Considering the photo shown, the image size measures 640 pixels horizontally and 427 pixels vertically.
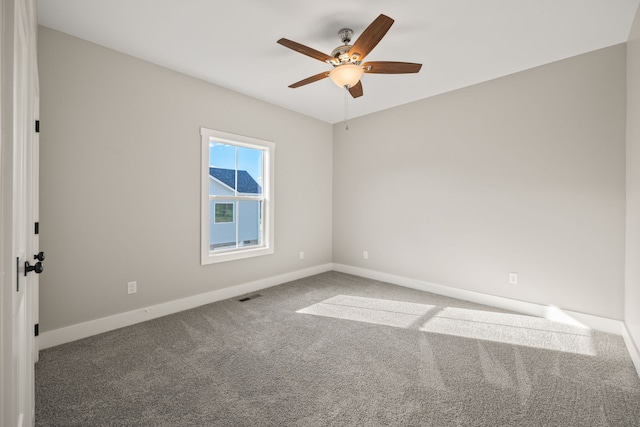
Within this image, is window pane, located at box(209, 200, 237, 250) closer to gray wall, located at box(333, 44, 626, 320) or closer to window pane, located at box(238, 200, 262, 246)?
window pane, located at box(238, 200, 262, 246)

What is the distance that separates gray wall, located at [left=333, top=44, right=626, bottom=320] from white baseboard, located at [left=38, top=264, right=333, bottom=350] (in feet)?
6.33

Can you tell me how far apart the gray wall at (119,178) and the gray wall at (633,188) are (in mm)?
3853

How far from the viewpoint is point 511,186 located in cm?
325

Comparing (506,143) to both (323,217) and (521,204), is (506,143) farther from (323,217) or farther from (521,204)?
(323,217)

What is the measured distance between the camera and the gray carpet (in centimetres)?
164

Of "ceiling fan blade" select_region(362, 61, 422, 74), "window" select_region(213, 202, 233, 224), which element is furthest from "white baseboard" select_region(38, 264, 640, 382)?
"ceiling fan blade" select_region(362, 61, 422, 74)

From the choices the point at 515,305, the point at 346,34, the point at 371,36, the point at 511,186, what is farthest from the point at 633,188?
the point at 346,34

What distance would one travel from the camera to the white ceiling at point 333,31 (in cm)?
215

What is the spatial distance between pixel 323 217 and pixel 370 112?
6.32ft

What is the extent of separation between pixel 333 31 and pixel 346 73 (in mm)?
420

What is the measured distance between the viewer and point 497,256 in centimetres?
335

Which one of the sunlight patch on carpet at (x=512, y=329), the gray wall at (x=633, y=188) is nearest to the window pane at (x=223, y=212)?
the sunlight patch on carpet at (x=512, y=329)

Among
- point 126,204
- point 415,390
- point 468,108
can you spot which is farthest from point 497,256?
point 126,204

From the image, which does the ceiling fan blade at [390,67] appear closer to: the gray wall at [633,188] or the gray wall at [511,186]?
the gray wall at [511,186]
